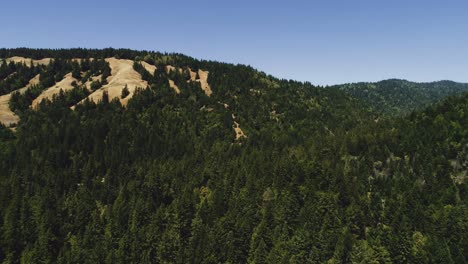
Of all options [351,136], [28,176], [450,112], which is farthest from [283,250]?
[450,112]

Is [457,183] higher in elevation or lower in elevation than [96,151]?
higher

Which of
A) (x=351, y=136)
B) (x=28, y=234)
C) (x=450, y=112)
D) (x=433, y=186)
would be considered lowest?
(x=28, y=234)

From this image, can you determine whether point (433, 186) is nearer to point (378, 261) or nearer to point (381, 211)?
point (381, 211)

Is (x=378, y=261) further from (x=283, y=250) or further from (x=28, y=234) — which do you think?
(x=28, y=234)

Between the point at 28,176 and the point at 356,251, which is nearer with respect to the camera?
the point at 356,251

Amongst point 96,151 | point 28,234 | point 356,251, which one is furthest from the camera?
point 96,151

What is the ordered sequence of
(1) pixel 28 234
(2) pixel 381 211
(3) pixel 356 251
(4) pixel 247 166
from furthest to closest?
(4) pixel 247 166 < (2) pixel 381 211 < (1) pixel 28 234 < (3) pixel 356 251
